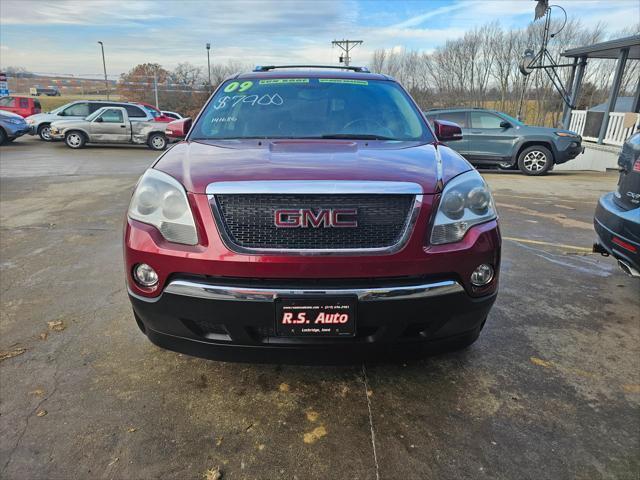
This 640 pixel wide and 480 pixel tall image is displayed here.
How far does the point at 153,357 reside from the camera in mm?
2719

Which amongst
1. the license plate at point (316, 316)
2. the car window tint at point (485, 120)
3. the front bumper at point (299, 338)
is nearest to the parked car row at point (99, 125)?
the car window tint at point (485, 120)

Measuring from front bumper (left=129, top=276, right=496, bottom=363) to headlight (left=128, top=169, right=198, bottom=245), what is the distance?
21 centimetres

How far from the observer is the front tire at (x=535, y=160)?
36.9 feet

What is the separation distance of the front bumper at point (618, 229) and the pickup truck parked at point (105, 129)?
15.2 metres

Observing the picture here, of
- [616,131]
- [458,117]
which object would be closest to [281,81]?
[458,117]

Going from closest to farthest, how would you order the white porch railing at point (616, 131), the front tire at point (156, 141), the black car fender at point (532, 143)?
the black car fender at point (532, 143) → the white porch railing at point (616, 131) → the front tire at point (156, 141)

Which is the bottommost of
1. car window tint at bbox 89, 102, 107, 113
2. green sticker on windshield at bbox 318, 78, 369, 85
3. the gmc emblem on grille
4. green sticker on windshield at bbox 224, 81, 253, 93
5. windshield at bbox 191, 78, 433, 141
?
car window tint at bbox 89, 102, 107, 113

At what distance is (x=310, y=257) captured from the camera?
1954 mm

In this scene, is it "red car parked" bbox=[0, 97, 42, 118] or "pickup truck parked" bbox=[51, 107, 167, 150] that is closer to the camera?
"pickup truck parked" bbox=[51, 107, 167, 150]

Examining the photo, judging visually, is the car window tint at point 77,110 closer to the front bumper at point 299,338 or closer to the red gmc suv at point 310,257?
the red gmc suv at point 310,257

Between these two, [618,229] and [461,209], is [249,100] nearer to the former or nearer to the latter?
[461,209]

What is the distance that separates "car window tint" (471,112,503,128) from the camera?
1134 centimetres

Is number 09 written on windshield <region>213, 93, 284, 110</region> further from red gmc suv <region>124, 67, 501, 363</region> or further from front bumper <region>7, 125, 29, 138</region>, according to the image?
front bumper <region>7, 125, 29, 138</region>

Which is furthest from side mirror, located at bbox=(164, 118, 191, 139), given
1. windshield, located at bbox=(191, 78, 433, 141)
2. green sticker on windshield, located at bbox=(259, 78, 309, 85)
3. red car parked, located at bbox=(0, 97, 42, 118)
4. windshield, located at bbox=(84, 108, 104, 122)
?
red car parked, located at bbox=(0, 97, 42, 118)
